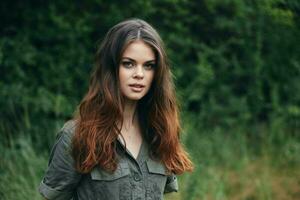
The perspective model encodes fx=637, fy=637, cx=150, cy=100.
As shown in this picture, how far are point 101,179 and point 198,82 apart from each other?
14.8 ft

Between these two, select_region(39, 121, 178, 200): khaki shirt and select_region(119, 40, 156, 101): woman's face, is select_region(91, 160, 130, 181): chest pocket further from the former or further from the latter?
select_region(119, 40, 156, 101): woman's face

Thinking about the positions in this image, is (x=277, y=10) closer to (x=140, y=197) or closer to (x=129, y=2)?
(x=129, y=2)

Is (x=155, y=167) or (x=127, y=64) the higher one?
(x=127, y=64)

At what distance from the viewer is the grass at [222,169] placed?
5.26m

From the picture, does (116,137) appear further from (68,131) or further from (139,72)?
(139,72)

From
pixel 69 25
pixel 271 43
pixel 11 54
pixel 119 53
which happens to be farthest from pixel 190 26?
pixel 119 53

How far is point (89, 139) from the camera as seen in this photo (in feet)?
10.3

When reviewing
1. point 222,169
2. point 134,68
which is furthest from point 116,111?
point 222,169

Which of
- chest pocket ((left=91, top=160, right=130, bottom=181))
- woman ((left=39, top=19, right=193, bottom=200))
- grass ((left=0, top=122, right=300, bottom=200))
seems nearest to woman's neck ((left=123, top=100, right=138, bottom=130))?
woman ((left=39, top=19, right=193, bottom=200))

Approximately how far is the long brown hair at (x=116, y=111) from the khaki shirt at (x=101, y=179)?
0.05 metres

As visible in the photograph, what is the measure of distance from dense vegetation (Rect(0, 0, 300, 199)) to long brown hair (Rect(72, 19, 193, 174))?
1.81m

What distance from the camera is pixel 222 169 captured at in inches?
261

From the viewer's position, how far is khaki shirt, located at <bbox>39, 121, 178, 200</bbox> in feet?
10.4

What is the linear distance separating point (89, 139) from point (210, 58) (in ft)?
16.1
